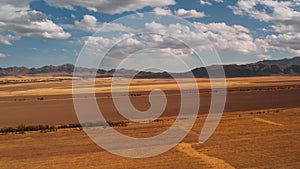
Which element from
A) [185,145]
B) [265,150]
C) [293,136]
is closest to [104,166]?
[185,145]

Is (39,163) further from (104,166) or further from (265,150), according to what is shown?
(265,150)

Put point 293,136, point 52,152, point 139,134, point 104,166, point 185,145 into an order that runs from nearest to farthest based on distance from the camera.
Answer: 1. point 104,166
2. point 52,152
3. point 185,145
4. point 293,136
5. point 139,134

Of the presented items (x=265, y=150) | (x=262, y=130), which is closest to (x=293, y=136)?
(x=262, y=130)

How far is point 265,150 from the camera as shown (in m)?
15.6

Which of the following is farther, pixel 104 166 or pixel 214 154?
pixel 214 154

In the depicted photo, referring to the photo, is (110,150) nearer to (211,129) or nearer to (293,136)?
(211,129)

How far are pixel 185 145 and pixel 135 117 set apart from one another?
1151 centimetres

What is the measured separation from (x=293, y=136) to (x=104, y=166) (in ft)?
36.6

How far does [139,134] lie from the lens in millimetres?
19891

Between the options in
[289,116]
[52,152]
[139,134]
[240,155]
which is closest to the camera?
[240,155]

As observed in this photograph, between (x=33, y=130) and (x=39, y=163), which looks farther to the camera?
(x=33, y=130)

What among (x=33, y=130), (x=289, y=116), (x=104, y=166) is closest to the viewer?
(x=104, y=166)

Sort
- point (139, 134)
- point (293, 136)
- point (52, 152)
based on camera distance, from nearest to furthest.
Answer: point (52, 152) < point (293, 136) < point (139, 134)

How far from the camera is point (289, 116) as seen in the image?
25.8 m
